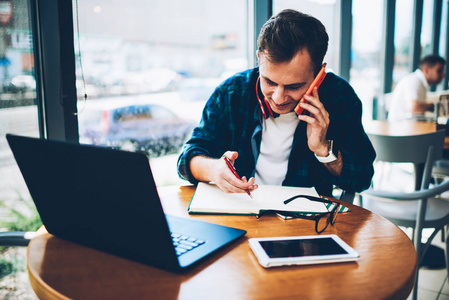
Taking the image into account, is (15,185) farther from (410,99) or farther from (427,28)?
(427,28)

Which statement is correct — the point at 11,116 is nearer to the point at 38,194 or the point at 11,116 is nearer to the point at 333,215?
the point at 38,194

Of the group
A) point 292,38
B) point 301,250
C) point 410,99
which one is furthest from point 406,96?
point 301,250

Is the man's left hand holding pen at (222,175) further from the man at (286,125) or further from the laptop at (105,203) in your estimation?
the laptop at (105,203)

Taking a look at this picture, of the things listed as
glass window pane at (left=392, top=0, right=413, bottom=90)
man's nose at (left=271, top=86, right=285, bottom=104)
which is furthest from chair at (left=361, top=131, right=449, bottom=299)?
glass window pane at (left=392, top=0, right=413, bottom=90)

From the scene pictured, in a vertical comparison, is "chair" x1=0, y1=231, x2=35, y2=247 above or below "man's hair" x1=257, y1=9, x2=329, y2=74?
below

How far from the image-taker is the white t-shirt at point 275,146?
159 cm

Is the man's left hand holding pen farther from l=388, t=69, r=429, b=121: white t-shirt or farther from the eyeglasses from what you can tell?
l=388, t=69, r=429, b=121: white t-shirt

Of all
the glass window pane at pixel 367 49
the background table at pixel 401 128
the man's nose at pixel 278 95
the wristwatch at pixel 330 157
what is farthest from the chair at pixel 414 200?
the glass window pane at pixel 367 49

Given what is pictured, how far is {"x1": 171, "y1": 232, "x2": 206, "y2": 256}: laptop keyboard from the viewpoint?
2.66 feet

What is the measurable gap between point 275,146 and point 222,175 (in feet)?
1.75

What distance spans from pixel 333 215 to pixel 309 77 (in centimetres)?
54

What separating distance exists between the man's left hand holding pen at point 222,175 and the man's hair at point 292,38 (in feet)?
1.33

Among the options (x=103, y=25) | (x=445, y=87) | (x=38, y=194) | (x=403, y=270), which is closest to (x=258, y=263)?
(x=403, y=270)

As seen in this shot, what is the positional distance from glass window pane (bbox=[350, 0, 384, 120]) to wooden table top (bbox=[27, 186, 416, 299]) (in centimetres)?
337
